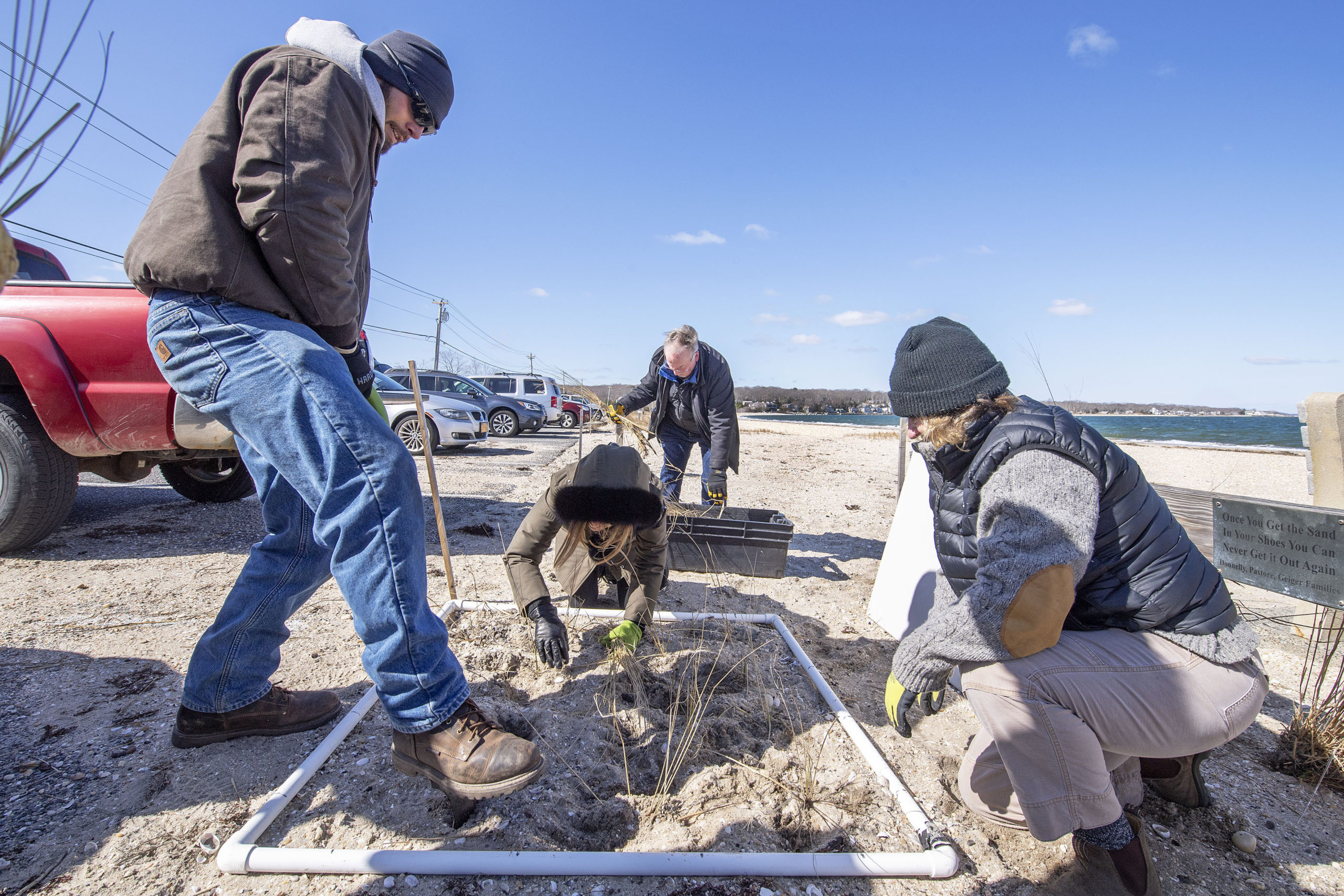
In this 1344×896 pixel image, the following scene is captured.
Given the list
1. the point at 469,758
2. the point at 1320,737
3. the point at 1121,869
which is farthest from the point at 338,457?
the point at 1320,737

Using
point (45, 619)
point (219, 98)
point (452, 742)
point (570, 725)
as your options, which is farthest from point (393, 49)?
point (45, 619)

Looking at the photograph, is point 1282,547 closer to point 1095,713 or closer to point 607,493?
point 1095,713

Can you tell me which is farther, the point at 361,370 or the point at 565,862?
the point at 361,370

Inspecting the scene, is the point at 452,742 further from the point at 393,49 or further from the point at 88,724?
the point at 393,49

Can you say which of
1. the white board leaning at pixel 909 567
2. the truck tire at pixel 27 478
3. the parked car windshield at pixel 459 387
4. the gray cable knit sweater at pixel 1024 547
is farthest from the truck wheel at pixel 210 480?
the parked car windshield at pixel 459 387

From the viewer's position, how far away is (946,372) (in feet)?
5.62

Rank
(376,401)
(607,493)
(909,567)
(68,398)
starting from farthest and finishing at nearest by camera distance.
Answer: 1. (68,398)
2. (909,567)
3. (607,493)
4. (376,401)

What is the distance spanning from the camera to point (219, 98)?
1.42 metres

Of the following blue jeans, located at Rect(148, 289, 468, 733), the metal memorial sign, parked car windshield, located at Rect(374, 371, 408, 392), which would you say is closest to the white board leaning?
the metal memorial sign

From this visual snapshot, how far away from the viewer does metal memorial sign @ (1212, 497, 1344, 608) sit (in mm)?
1919

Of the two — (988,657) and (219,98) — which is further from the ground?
(219,98)

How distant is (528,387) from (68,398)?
55.5 feet

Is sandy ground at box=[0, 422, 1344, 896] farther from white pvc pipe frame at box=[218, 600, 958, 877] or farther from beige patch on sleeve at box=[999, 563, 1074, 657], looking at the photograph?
beige patch on sleeve at box=[999, 563, 1074, 657]

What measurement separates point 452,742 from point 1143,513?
Result: 1775mm
